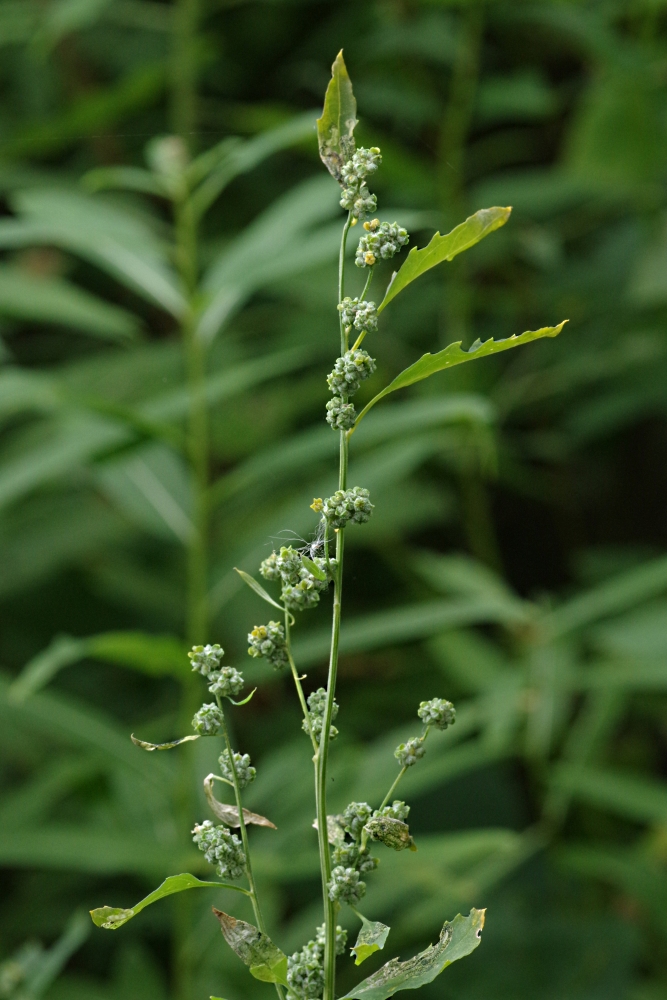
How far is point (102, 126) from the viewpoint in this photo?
6.80ft

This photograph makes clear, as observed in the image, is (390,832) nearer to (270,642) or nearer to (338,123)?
(270,642)

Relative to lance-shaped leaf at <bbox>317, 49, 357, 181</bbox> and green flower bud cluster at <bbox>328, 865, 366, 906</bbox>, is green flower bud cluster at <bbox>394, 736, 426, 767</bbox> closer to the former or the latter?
green flower bud cluster at <bbox>328, 865, 366, 906</bbox>

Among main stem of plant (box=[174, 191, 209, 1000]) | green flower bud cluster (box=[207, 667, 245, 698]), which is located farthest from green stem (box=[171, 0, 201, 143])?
green flower bud cluster (box=[207, 667, 245, 698])

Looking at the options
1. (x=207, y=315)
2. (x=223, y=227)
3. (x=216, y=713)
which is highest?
(x=223, y=227)

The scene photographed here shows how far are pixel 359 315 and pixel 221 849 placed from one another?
23 centimetres

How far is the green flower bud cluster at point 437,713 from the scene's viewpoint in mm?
425

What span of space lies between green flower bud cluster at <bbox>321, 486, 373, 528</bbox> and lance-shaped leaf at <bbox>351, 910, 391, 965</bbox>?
6.1 inches

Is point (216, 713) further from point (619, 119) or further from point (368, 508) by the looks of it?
point (619, 119)

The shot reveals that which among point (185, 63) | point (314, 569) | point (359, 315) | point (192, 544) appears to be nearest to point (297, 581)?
point (314, 569)

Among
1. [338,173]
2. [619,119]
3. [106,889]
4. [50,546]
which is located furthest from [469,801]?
[338,173]

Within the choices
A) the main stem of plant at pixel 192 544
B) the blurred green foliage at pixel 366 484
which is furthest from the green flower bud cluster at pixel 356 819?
the main stem of plant at pixel 192 544

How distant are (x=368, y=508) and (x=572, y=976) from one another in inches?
54.7

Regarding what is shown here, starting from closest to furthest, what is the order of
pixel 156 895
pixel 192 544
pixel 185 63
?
1. pixel 156 895
2. pixel 192 544
3. pixel 185 63

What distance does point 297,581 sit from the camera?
0.42m
